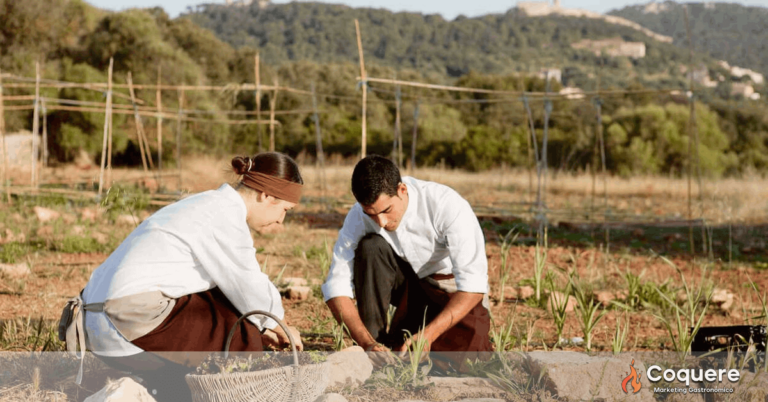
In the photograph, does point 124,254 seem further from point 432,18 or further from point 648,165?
→ point 432,18

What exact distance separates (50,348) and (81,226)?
153 inches

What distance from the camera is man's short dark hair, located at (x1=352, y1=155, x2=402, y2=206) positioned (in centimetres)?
284

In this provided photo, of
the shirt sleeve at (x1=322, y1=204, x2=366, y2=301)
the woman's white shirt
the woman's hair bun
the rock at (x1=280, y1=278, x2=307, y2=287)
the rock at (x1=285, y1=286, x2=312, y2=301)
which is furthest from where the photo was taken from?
the rock at (x1=280, y1=278, x2=307, y2=287)

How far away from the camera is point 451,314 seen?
9.67 feet

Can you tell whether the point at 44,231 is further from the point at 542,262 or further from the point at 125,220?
the point at 542,262

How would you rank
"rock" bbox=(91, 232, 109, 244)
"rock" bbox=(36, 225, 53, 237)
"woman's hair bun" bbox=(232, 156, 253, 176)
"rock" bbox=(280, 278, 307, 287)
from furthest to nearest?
"rock" bbox=(36, 225, 53, 237) → "rock" bbox=(91, 232, 109, 244) → "rock" bbox=(280, 278, 307, 287) → "woman's hair bun" bbox=(232, 156, 253, 176)

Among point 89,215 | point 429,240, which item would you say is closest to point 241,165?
point 429,240

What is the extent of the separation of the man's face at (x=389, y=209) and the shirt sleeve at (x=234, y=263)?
0.56 metres

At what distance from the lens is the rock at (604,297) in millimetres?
4523

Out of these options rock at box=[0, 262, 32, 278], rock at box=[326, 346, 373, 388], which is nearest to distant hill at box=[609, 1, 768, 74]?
Result: rock at box=[0, 262, 32, 278]

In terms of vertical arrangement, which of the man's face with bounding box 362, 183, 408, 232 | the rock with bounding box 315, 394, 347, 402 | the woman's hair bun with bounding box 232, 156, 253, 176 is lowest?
the rock with bounding box 315, 394, 347, 402

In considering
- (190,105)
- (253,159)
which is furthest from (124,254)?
(190,105)

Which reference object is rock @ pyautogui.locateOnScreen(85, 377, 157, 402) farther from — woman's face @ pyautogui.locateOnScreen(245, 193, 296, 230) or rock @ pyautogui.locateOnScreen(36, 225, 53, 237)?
rock @ pyautogui.locateOnScreen(36, 225, 53, 237)

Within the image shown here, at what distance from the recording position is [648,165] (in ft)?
63.5
